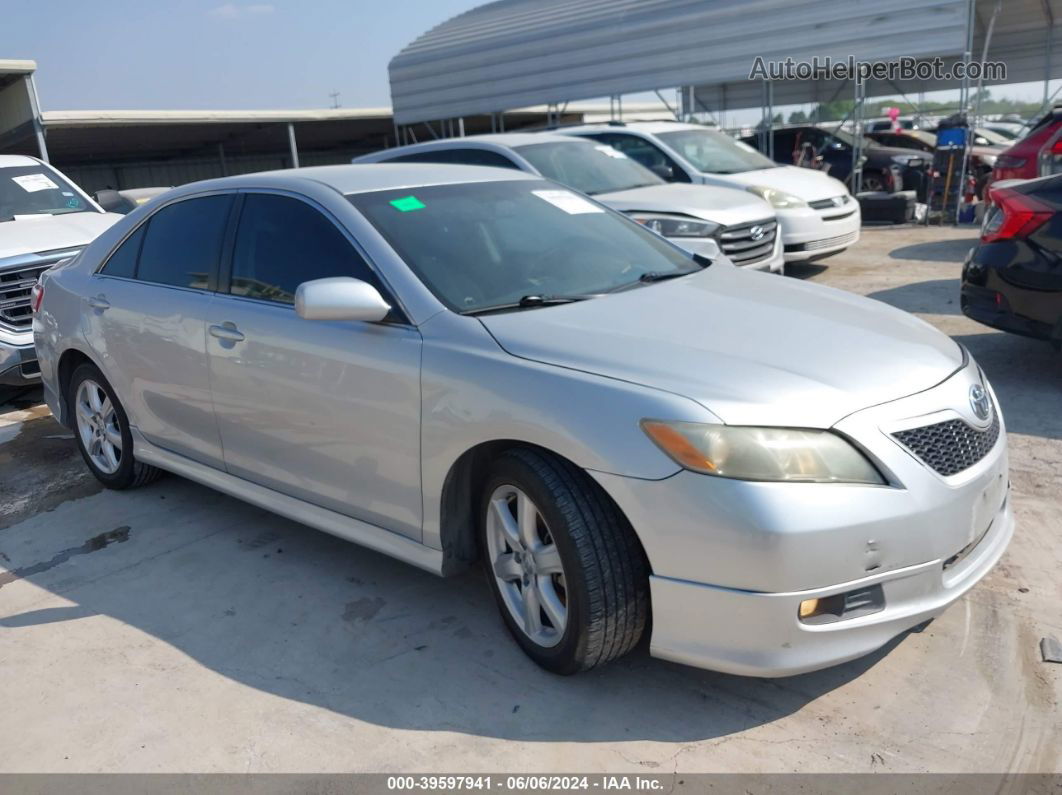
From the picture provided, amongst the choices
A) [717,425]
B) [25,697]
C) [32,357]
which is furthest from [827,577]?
[32,357]

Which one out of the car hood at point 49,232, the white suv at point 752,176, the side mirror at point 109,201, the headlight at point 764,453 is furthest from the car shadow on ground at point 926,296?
the side mirror at point 109,201

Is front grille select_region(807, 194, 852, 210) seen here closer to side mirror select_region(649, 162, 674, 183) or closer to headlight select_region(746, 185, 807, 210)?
headlight select_region(746, 185, 807, 210)

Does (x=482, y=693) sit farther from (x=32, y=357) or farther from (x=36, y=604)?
(x=32, y=357)

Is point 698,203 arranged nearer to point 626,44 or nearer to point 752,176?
point 752,176

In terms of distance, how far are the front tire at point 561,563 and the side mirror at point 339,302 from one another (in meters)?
0.71

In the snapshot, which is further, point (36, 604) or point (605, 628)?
point (36, 604)

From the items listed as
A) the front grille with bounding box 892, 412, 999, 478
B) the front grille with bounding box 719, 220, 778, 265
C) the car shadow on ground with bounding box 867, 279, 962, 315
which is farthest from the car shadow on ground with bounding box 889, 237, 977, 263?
the front grille with bounding box 892, 412, 999, 478

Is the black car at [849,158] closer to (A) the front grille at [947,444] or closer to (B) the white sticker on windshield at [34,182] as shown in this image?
(B) the white sticker on windshield at [34,182]

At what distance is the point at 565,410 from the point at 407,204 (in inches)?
55.1

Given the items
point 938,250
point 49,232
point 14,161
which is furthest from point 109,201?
point 938,250

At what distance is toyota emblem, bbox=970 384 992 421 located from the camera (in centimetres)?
298

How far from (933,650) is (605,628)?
115cm

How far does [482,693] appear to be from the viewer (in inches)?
119

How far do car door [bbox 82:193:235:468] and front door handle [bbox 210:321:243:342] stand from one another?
10 cm
